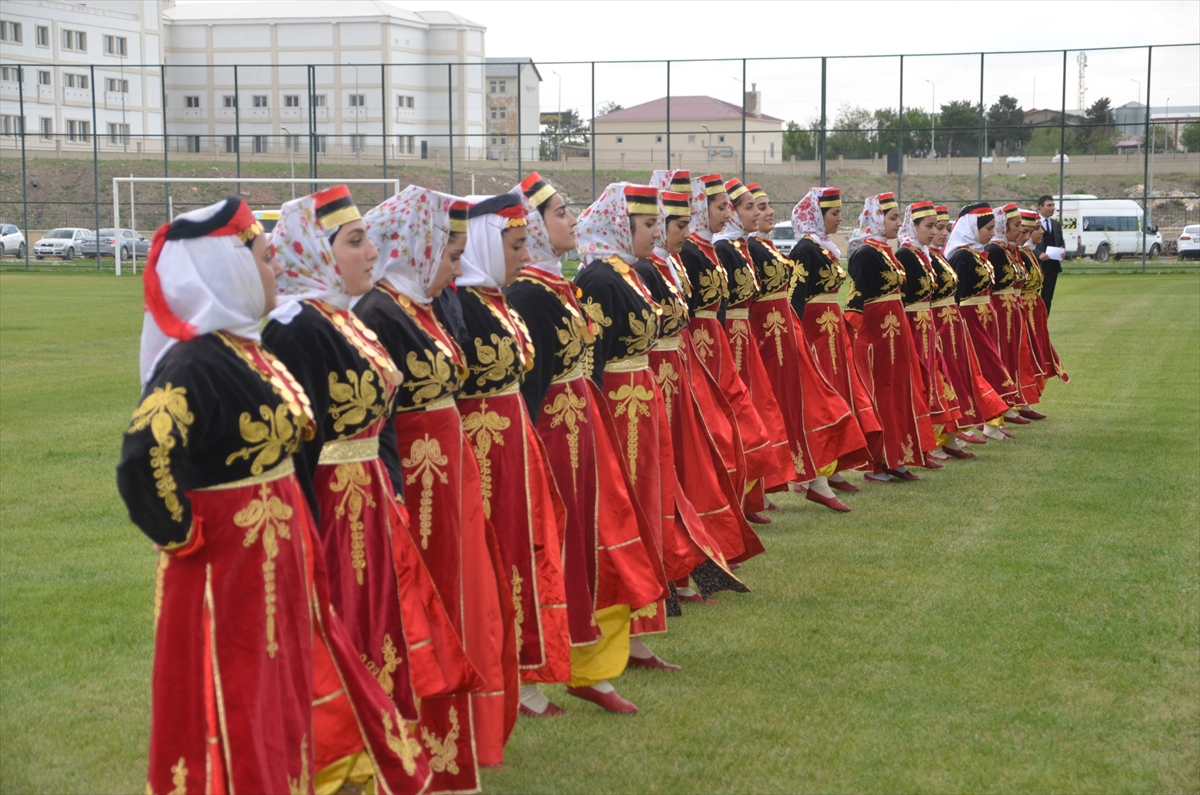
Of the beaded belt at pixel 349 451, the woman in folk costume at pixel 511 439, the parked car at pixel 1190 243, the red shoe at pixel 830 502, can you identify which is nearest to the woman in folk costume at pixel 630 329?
the woman in folk costume at pixel 511 439

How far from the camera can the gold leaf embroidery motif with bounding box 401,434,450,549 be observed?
12.4 feet

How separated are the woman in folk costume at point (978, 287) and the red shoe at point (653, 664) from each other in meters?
5.97

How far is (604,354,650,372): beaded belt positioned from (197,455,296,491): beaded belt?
223 centimetres

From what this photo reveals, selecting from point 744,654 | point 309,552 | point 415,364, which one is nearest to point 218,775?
point 309,552

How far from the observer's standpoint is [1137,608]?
19.1 feet

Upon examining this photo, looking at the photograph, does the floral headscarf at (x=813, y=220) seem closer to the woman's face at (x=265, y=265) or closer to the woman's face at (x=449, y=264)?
the woman's face at (x=449, y=264)

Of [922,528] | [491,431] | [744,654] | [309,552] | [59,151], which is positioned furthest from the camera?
[59,151]

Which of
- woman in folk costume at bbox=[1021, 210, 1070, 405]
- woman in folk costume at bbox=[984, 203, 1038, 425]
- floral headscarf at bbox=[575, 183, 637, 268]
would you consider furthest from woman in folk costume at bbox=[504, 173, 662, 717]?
woman in folk costume at bbox=[1021, 210, 1070, 405]

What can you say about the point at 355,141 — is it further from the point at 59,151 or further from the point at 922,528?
the point at 922,528

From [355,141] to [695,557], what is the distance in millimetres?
35394

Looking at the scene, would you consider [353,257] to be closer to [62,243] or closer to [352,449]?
[352,449]

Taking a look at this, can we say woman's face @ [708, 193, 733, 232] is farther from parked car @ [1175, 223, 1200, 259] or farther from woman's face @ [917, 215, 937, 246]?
parked car @ [1175, 223, 1200, 259]

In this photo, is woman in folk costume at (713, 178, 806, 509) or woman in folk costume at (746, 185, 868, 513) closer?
woman in folk costume at (713, 178, 806, 509)

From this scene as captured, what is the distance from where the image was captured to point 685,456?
5766mm
